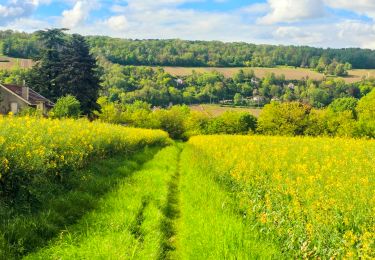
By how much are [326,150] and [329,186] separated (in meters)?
10.1

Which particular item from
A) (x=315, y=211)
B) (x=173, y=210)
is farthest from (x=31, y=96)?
(x=315, y=211)

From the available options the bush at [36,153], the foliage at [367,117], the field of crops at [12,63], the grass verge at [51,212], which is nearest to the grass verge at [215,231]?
the grass verge at [51,212]

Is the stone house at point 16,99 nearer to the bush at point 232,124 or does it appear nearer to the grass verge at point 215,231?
the grass verge at point 215,231

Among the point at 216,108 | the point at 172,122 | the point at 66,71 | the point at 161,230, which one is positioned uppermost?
the point at 66,71

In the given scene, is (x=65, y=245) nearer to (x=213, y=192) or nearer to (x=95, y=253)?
(x=95, y=253)

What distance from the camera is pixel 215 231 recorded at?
8516 mm

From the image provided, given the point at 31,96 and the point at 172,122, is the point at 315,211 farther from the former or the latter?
the point at 172,122

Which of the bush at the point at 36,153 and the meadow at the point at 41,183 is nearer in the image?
the meadow at the point at 41,183

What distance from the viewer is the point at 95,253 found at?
296 inches

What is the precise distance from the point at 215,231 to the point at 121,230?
6.70 feet

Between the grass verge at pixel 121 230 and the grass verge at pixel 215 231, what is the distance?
50cm

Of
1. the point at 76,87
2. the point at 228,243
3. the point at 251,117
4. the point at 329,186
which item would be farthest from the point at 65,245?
the point at 251,117

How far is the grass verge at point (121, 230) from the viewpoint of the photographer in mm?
7645

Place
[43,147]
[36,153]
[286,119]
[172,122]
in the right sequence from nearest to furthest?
[36,153], [43,147], [286,119], [172,122]
